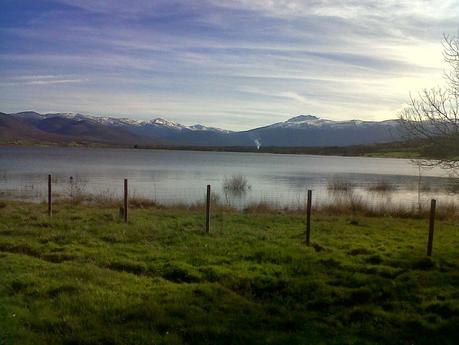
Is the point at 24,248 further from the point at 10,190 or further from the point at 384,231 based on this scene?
the point at 10,190

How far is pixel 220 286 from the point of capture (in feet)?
33.4

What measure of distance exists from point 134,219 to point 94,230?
3191mm

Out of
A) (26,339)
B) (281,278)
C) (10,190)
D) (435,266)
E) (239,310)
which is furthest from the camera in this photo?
(10,190)

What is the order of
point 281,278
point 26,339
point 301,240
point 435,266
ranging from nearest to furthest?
point 26,339, point 281,278, point 435,266, point 301,240

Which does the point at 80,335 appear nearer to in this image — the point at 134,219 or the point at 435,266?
the point at 435,266

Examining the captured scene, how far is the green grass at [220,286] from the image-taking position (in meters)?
7.74

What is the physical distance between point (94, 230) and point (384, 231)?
1040 centimetres

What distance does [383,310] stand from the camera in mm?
9125

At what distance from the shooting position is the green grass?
7742 millimetres

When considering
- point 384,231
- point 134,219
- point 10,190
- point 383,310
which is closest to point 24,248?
point 134,219

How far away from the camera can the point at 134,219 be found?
19.4 m

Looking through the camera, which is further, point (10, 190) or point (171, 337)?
point (10, 190)

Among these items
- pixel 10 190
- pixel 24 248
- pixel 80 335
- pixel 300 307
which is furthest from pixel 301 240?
pixel 10 190

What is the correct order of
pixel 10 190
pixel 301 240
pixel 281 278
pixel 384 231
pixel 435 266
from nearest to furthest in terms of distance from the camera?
pixel 281 278 < pixel 435 266 < pixel 301 240 < pixel 384 231 < pixel 10 190
